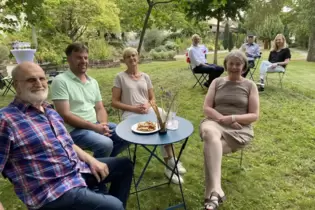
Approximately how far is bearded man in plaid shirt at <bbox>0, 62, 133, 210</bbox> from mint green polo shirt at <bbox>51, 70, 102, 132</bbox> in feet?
1.70

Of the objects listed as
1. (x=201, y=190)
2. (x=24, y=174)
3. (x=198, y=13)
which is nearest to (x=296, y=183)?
(x=201, y=190)

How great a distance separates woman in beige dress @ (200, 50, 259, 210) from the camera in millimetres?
1934

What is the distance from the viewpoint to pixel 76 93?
6.94 feet

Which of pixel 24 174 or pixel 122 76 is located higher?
pixel 122 76

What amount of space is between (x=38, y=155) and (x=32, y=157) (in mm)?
30

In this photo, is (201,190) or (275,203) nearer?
(275,203)

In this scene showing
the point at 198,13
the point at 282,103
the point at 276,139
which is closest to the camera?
the point at 276,139

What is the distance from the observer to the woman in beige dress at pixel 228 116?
1.93 meters

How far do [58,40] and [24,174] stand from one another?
9.46 metres

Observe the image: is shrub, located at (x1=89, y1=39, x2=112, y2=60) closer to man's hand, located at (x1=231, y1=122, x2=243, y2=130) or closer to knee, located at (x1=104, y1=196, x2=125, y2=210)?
man's hand, located at (x1=231, y1=122, x2=243, y2=130)

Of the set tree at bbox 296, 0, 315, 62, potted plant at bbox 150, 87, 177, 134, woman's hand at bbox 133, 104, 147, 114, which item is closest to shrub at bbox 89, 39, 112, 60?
tree at bbox 296, 0, 315, 62

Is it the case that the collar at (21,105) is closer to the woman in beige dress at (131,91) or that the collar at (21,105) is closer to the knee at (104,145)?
the knee at (104,145)

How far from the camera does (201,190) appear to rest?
2.24 metres

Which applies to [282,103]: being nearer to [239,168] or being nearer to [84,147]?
[239,168]
